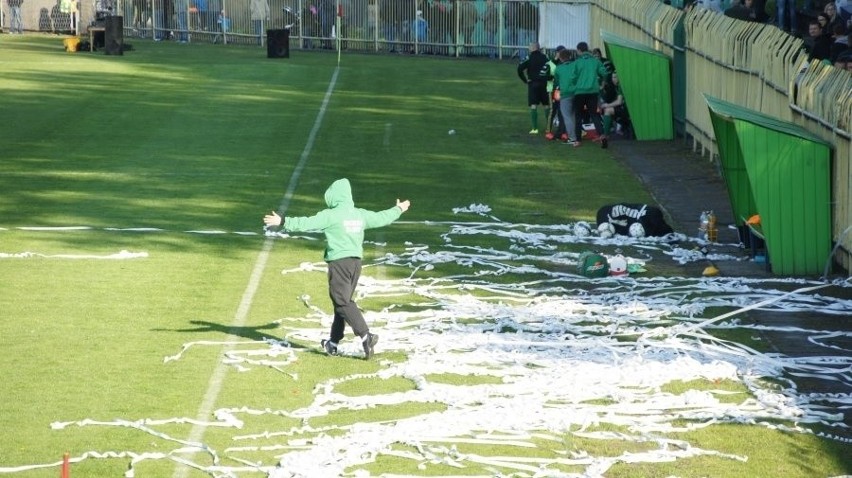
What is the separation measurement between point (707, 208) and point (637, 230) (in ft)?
10.1

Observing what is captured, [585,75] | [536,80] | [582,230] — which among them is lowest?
[582,230]

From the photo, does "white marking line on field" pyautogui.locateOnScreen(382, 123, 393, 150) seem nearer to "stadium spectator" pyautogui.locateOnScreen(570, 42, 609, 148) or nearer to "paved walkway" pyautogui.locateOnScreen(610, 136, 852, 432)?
"stadium spectator" pyautogui.locateOnScreen(570, 42, 609, 148)

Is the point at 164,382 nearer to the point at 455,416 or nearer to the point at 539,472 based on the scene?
the point at 455,416

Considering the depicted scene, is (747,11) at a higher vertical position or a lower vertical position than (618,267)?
higher

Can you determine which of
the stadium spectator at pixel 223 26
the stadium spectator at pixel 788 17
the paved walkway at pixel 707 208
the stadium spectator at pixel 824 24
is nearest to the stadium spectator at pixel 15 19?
the stadium spectator at pixel 223 26

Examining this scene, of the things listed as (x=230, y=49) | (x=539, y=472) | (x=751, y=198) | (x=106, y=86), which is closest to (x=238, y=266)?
(x=751, y=198)

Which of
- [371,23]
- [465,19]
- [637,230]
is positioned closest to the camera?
[637,230]

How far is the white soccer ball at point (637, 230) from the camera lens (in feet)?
64.5

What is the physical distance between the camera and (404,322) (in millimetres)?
14875

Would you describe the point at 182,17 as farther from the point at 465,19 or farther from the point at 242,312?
the point at 242,312

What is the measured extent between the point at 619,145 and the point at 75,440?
20942 mm

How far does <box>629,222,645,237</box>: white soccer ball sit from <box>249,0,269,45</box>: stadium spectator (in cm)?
3985

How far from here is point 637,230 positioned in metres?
19.7

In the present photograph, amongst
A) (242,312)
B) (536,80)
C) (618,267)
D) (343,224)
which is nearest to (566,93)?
(536,80)
